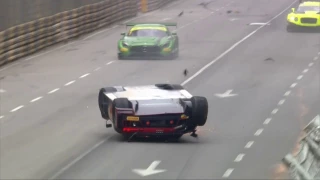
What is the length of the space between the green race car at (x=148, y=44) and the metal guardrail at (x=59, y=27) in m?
3.92

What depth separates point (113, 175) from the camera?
1463 cm

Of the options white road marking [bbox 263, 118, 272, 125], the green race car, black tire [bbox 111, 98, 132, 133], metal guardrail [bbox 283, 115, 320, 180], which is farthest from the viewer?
the green race car

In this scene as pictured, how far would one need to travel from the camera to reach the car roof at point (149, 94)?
58.6ft

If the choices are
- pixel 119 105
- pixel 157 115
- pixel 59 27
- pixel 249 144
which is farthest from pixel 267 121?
pixel 59 27

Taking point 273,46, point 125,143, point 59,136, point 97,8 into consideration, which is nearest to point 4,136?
point 59,136

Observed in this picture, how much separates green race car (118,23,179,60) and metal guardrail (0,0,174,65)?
3.92 metres

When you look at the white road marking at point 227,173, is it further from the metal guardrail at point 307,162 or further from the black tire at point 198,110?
the black tire at point 198,110

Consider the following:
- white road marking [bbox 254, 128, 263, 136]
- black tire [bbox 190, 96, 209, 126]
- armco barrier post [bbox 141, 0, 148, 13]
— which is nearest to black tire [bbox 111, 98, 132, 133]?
black tire [bbox 190, 96, 209, 126]

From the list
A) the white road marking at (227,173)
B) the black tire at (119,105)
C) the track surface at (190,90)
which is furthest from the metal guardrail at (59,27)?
the white road marking at (227,173)

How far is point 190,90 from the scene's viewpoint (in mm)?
25750

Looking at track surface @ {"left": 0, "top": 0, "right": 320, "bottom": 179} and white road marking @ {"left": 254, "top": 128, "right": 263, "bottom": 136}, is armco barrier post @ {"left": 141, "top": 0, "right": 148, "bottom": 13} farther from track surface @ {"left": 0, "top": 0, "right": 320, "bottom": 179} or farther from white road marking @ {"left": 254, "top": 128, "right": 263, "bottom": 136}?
white road marking @ {"left": 254, "top": 128, "right": 263, "bottom": 136}

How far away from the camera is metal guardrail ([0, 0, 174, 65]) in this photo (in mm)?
33250

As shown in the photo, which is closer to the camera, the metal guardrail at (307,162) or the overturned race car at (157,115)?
the metal guardrail at (307,162)

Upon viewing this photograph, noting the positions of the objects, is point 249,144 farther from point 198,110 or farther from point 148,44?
point 148,44
